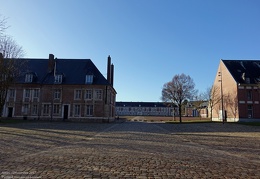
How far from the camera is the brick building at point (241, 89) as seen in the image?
136 feet

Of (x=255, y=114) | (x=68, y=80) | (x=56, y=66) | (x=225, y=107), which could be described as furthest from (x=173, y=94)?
(x=56, y=66)

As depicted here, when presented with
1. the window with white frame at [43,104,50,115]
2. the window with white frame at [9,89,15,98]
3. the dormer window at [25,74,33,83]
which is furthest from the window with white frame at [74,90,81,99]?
the window with white frame at [9,89,15,98]

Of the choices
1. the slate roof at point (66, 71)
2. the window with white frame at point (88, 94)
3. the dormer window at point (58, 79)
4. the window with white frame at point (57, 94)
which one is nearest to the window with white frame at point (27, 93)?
the slate roof at point (66, 71)

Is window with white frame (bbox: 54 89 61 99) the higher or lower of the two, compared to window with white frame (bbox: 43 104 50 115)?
higher

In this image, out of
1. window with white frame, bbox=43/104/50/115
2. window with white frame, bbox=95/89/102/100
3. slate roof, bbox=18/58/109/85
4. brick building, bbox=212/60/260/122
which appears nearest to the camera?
window with white frame, bbox=95/89/102/100

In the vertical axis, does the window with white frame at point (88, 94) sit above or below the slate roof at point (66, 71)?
below

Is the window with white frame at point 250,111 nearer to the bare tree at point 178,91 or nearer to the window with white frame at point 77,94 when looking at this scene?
the bare tree at point 178,91

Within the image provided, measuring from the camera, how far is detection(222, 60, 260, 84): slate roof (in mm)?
42725

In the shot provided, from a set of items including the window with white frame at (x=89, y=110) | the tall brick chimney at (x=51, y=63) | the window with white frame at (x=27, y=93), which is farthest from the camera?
the tall brick chimney at (x=51, y=63)

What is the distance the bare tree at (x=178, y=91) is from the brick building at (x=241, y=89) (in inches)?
249

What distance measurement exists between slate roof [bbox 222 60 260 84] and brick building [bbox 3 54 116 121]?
25345 mm

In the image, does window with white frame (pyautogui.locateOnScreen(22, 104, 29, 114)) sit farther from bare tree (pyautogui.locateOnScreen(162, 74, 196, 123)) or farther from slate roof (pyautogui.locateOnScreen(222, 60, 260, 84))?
slate roof (pyautogui.locateOnScreen(222, 60, 260, 84))

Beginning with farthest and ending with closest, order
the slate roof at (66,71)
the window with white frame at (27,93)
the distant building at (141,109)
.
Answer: the distant building at (141,109) < the slate roof at (66,71) < the window with white frame at (27,93)

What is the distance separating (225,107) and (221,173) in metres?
44.6
